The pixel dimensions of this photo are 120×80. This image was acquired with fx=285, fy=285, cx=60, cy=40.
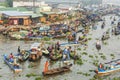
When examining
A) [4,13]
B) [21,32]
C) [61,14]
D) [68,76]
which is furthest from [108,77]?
[61,14]

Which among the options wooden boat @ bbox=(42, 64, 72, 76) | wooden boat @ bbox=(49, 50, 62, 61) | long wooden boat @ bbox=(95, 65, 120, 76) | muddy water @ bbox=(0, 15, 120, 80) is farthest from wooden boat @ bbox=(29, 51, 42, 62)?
long wooden boat @ bbox=(95, 65, 120, 76)

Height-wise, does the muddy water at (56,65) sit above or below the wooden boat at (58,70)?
below

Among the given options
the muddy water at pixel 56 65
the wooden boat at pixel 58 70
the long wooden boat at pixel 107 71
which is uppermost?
the wooden boat at pixel 58 70

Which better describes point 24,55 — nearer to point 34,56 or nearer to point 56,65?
point 34,56

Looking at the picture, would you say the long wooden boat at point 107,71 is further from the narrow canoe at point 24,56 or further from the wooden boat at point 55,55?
the narrow canoe at point 24,56

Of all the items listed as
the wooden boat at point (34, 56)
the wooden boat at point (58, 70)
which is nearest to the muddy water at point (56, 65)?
the wooden boat at point (58, 70)

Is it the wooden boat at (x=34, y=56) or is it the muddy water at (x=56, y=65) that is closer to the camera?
the muddy water at (x=56, y=65)

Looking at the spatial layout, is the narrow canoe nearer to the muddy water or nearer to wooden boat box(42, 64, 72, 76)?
the muddy water

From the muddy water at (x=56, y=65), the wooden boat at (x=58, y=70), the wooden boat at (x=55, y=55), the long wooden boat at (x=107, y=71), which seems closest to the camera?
the wooden boat at (x=58, y=70)

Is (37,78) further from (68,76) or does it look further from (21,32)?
(21,32)

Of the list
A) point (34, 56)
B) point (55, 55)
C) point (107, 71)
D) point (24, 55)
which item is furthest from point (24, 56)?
point (107, 71)

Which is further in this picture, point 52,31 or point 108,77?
point 52,31
